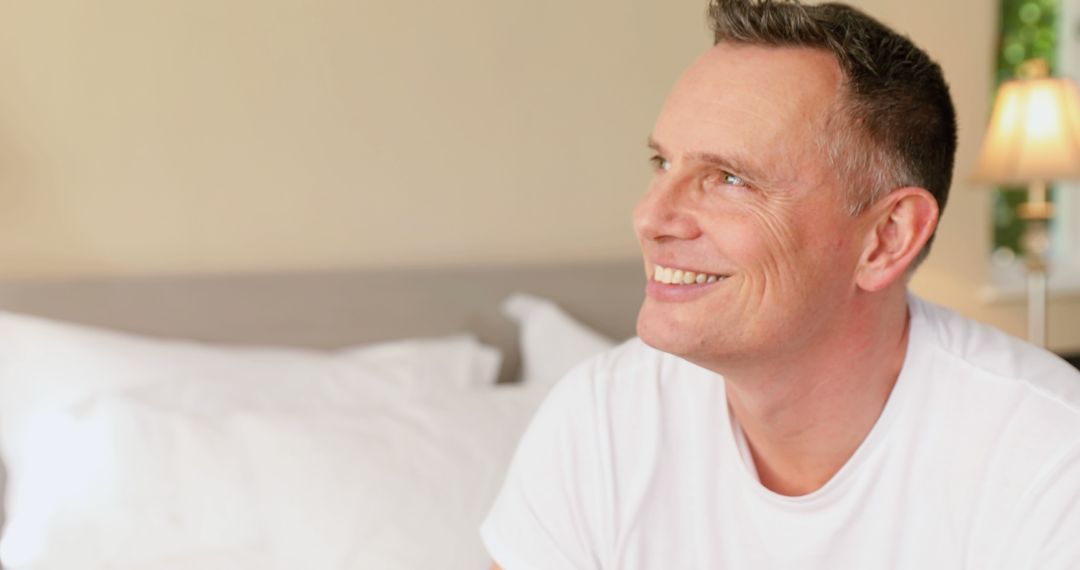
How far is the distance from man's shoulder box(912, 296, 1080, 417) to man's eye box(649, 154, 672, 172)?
1.20ft

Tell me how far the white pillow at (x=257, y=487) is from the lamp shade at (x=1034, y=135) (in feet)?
4.97

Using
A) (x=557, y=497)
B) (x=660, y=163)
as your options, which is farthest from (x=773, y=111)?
(x=557, y=497)

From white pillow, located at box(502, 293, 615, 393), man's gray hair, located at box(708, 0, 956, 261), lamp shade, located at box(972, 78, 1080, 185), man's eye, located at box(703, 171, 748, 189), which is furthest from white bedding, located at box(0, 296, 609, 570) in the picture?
lamp shade, located at box(972, 78, 1080, 185)

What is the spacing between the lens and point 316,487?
1683 mm

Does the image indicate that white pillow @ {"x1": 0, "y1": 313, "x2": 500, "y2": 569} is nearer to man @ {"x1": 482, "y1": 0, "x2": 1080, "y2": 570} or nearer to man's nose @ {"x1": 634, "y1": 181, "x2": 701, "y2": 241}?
man @ {"x1": 482, "y1": 0, "x2": 1080, "y2": 570}

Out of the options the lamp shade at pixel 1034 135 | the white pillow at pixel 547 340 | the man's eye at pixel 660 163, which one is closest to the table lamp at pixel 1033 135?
the lamp shade at pixel 1034 135

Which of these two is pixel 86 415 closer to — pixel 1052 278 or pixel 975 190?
pixel 975 190

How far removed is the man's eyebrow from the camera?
4.30 ft

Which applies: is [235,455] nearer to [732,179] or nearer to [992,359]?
[732,179]

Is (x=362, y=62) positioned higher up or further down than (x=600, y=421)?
higher up

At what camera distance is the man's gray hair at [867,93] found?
1319mm

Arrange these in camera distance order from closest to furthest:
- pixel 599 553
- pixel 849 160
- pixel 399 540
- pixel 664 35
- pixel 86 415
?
pixel 849 160, pixel 599 553, pixel 399 540, pixel 86 415, pixel 664 35

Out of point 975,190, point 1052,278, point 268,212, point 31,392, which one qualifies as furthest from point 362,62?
point 1052,278

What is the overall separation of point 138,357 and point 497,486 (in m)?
0.67
